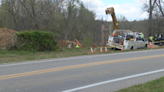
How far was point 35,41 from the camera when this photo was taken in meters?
15.9

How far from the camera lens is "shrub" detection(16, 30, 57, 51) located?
608 inches

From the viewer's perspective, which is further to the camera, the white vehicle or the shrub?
the white vehicle

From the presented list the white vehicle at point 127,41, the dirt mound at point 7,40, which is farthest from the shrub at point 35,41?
the white vehicle at point 127,41

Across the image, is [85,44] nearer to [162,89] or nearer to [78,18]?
[78,18]

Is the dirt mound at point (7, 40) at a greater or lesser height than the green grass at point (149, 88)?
greater

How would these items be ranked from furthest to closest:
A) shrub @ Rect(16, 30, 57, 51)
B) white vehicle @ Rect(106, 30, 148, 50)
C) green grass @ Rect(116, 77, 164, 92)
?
1. white vehicle @ Rect(106, 30, 148, 50)
2. shrub @ Rect(16, 30, 57, 51)
3. green grass @ Rect(116, 77, 164, 92)

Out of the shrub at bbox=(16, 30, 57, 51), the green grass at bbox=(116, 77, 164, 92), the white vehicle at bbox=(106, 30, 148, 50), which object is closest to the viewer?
the green grass at bbox=(116, 77, 164, 92)

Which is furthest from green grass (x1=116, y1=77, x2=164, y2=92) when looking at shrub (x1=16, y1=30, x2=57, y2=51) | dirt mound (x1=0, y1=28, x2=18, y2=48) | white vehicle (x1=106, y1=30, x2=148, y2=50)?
dirt mound (x1=0, y1=28, x2=18, y2=48)

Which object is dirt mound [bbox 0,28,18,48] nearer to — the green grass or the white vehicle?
the white vehicle

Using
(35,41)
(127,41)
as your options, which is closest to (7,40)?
(35,41)

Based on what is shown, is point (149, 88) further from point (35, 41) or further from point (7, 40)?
point (7, 40)

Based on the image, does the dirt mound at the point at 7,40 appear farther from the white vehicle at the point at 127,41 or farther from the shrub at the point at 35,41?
the white vehicle at the point at 127,41

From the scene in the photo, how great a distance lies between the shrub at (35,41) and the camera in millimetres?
15438

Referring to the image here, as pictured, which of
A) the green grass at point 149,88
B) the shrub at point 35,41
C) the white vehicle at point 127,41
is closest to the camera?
the green grass at point 149,88
